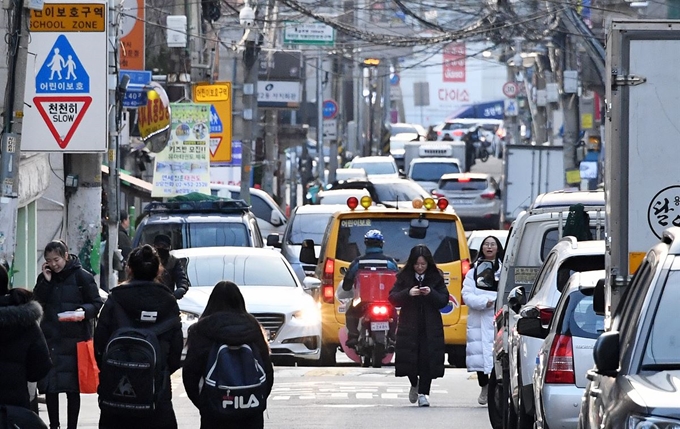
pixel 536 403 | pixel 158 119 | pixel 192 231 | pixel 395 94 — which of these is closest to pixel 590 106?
pixel 158 119

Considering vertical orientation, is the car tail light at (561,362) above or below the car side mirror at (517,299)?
below

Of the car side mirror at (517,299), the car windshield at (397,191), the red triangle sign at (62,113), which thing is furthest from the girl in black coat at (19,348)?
the car windshield at (397,191)

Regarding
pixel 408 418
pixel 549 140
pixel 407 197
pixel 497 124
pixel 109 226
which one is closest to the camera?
pixel 408 418

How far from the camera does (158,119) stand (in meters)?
27.0

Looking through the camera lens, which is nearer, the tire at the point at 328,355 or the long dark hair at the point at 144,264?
the long dark hair at the point at 144,264

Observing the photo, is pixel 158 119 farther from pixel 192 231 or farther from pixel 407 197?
pixel 407 197

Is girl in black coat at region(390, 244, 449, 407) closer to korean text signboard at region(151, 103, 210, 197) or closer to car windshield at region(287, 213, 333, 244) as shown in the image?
car windshield at region(287, 213, 333, 244)

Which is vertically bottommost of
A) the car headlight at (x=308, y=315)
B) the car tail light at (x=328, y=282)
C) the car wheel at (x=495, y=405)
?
the car wheel at (x=495, y=405)

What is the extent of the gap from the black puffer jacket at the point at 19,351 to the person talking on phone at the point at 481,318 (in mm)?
6513

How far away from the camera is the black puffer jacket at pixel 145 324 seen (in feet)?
30.8

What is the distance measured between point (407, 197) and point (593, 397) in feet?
111

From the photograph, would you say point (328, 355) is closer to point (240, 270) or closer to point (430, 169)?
point (240, 270)

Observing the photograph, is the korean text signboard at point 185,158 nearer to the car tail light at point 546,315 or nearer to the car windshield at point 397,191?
the car windshield at point 397,191

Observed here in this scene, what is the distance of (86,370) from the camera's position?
11.9 m
